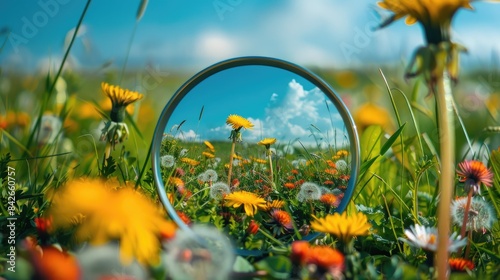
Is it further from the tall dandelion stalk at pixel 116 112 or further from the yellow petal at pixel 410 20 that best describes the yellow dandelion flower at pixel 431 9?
the tall dandelion stalk at pixel 116 112

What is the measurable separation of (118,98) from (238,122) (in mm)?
383

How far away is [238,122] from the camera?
1446 mm

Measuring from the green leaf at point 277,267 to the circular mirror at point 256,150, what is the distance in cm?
33

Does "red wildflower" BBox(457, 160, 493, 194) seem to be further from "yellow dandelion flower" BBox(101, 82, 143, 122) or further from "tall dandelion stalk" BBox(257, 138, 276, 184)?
"yellow dandelion flower" BBox(101, 82, 143, 122)

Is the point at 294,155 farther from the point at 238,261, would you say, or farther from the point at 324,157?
the point at 238,261

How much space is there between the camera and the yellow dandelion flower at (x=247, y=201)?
4.64 ft

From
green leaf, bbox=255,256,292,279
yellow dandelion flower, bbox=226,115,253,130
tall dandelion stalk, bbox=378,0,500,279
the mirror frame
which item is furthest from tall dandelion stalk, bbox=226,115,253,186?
tall dandelion stalk, bbox=378,0,500,279

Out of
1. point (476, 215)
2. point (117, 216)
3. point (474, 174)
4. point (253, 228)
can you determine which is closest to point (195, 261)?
point (117, 216)

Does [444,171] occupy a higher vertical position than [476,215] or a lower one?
higher

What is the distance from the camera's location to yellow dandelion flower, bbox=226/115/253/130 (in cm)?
144

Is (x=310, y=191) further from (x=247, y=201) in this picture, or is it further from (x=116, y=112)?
(x=116, y=112)

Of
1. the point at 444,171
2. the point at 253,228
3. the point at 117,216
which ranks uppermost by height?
the point at 444,171

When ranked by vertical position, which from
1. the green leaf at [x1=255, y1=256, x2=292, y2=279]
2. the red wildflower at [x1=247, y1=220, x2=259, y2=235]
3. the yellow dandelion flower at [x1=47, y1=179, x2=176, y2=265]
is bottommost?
the red wildflower at [x1=247, y1=220, x2=259, y2=235]

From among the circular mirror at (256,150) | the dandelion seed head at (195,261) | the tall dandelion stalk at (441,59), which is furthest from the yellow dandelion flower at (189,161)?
the tall dandelion stalk at (441,59)
